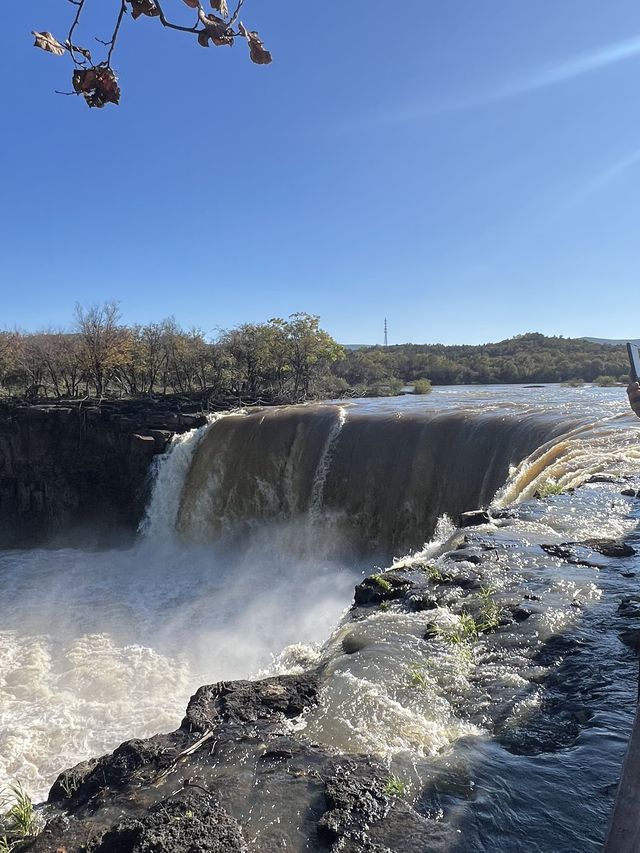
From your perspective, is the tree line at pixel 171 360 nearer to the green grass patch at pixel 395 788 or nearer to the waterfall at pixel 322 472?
the waterfall at pixel 322 472

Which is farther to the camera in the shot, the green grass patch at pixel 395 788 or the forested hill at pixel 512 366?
the forested hill at pixel 512 366

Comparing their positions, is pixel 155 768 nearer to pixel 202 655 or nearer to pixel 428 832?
pixel 428 832

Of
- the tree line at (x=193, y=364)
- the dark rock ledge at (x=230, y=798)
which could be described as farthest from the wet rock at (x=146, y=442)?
the dark rock ledge at (x=230, y=798)

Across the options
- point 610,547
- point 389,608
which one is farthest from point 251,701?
point 610,547

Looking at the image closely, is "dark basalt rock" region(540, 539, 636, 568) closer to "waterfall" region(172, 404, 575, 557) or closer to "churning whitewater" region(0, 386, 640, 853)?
"churning whitewater" region(0, 386, 640, 853)

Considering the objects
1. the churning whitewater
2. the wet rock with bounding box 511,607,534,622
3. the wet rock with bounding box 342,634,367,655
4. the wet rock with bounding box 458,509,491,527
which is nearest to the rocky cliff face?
the churning whitewater

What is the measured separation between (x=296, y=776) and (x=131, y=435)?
63.4 ft

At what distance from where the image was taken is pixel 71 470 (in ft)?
72.0

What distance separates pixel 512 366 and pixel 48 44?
145 ft

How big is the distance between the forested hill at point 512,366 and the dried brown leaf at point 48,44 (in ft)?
110

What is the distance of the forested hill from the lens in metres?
36.8

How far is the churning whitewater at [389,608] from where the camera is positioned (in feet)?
10.9

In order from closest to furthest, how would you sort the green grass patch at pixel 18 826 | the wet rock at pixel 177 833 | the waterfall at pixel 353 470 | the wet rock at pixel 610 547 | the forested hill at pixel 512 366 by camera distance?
1. the wet rock at pixel 177 833
2. the green grass patch at pixel 18 826
3. the wet rock at pixel 610 547
4. the waterfall at pixel 353 470
5. the forested hill at pixel 512 366

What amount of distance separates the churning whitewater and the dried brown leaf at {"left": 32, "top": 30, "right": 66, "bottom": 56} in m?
3.40
